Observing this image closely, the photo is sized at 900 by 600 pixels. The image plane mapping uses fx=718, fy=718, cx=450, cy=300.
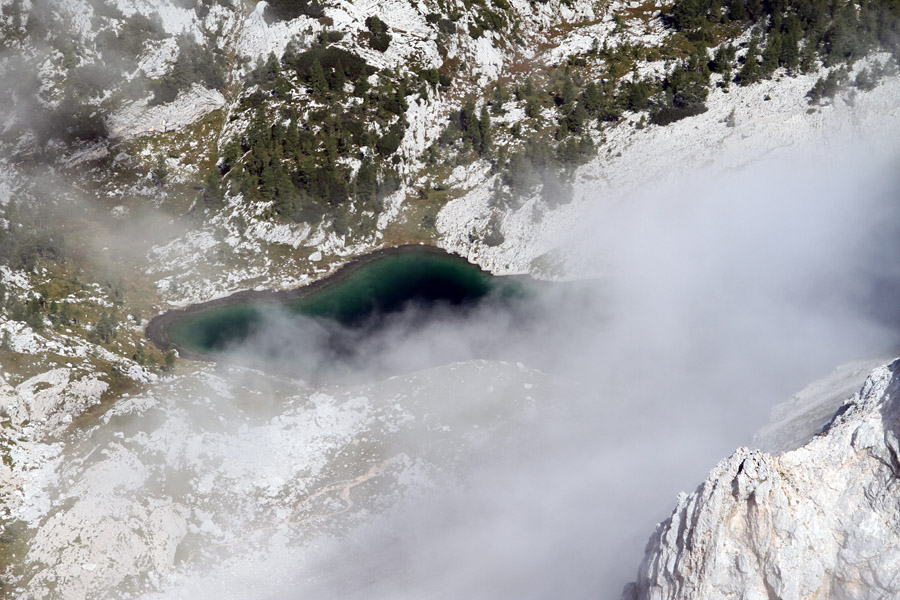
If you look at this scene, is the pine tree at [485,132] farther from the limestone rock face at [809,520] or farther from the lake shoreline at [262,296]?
the limestone rock face at [809,520]

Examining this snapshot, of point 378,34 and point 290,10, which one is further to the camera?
point 378,34

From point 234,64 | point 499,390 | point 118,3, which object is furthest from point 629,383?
point 118,3

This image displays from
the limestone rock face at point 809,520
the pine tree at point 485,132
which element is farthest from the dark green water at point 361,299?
the limestone rock face at point 809,520


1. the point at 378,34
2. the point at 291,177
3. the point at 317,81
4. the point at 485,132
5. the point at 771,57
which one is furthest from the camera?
the point at 378,34

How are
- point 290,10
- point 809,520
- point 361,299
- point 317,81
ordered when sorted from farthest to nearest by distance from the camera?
point 290,10 → point 317,81 → point 361,299 → point 809,520

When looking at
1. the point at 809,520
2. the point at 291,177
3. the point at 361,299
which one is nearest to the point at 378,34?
the point at 291,177

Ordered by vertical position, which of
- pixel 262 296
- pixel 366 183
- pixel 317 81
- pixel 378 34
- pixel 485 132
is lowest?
pixel 262 296

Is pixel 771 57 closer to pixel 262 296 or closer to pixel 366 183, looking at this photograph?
pixel 366 183

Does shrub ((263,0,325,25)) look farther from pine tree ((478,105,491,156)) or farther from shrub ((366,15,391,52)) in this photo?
pine tree ((478,105,491,156))
